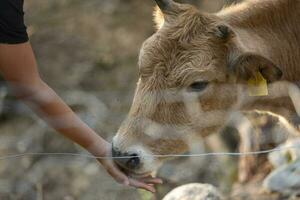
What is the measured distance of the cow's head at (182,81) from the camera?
3.29m

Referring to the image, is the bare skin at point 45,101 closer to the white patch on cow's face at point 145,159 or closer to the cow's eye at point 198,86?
the white patch on cow's face at point 145,159

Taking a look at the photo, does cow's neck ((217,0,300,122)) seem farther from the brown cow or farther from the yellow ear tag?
the yellow ear tag

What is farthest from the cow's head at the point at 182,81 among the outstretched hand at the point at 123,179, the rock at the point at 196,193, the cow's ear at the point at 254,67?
the rock at the point at 196,193

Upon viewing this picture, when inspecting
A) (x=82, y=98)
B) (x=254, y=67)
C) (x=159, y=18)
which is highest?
(x=254, y=67)

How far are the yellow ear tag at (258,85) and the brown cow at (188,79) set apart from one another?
2 centimetres

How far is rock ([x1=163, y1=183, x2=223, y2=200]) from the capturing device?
4027 millimetres

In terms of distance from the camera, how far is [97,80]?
6.92 meters

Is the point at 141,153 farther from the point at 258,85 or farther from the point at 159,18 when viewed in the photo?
the point at 159,18

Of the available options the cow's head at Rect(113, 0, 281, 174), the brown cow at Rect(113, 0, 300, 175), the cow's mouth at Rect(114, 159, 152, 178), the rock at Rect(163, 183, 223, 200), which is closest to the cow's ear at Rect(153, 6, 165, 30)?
the brown cow at Rect(113, 0, 300, 175)

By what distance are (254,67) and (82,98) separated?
3.08 metres

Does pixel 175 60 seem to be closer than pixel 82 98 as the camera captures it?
Yes

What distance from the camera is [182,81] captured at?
129 inches

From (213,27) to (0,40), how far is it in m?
1.09

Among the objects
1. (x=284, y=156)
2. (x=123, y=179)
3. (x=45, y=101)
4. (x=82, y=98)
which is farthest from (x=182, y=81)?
(x=82, y=98)
